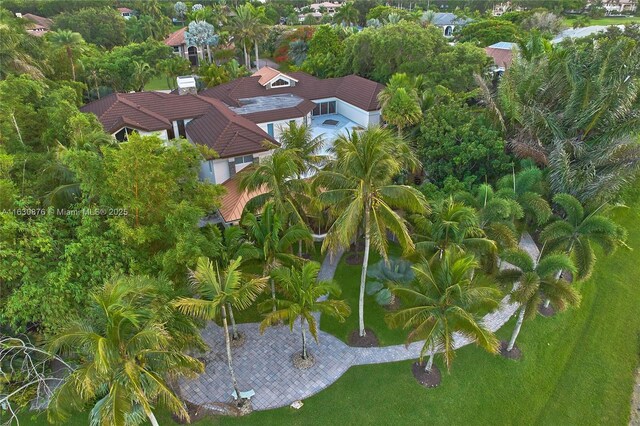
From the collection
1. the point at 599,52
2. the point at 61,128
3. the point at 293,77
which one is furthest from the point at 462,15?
the point at 61,128

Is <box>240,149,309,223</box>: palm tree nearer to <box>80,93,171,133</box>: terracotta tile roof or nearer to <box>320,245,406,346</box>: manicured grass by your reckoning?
<box>320,245,406,346</box>: manicured grass

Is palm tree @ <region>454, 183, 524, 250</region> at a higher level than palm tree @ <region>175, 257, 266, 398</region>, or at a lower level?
lower

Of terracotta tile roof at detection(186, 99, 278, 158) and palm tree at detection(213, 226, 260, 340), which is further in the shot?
terracotta tile roof at detection(186, 99, 278, 158)

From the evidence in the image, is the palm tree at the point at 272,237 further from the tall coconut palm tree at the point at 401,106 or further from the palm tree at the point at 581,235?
the tall coconut palm tree at the point at 401,106

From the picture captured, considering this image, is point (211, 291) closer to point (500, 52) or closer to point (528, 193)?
point (528, 193)

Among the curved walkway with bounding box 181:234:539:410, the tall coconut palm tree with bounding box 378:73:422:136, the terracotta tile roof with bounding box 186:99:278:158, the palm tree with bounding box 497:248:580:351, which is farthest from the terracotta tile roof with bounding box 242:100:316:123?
the palm tree with bounding box 497:248:580:351

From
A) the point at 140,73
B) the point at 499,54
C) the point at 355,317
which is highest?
the point at 499,54

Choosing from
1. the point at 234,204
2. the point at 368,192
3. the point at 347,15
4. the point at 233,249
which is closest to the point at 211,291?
the point at 233,249
